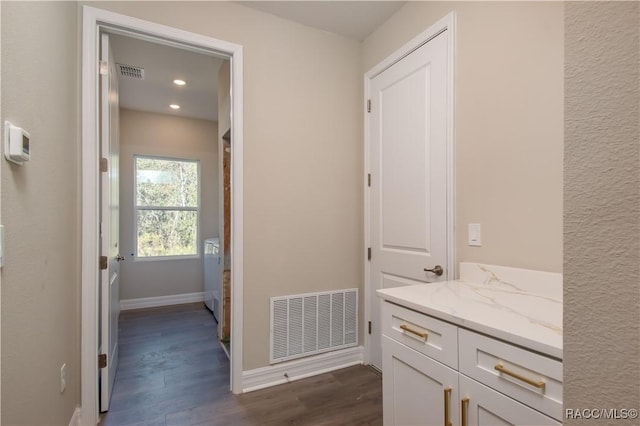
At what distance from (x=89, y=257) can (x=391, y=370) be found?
181 cm

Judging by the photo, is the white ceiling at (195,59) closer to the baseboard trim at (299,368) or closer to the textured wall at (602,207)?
the textured wall at (602,207)

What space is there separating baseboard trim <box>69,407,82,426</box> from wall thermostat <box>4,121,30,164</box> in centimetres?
151

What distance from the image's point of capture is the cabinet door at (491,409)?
0.89 meters

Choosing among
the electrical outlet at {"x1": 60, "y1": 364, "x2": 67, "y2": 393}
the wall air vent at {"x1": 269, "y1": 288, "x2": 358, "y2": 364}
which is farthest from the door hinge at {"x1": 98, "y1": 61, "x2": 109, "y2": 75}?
the wall air vent at {"x1": 269, "y1": 288, "x2": 358, "y2": 364}

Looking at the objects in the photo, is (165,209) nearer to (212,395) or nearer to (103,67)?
(103,67)

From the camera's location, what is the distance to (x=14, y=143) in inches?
39.8

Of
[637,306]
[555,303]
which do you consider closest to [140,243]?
[555,303]

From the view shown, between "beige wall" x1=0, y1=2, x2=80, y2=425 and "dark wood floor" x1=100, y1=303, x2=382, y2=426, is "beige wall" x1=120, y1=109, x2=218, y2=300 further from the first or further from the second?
"beige wall" x1=0, y1=2, x2=80, y2=425

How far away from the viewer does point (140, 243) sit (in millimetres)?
4531

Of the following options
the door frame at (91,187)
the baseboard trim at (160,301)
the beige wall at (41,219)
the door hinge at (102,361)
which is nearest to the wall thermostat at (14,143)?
the beige wall at (41,219)

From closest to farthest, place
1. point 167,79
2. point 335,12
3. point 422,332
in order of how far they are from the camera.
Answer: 1. point 422,332
2. point 335,12
3. point 167,79

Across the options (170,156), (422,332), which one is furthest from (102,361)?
(170,156)

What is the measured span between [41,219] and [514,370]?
6.12 feet

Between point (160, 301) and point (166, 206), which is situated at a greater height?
point (166, 206)
